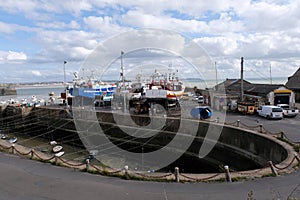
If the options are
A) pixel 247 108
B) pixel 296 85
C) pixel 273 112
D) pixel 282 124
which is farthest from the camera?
pixel 296 85

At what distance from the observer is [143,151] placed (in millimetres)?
28484

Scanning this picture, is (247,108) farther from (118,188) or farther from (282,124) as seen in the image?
(118,188)

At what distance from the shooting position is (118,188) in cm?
1050

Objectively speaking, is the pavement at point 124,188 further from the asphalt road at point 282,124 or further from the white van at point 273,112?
the white van at point 273,112

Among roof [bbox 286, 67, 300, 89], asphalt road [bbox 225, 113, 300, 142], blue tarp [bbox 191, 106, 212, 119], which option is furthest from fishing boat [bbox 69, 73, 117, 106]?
roof [bbox 286, 67, 300, 89]

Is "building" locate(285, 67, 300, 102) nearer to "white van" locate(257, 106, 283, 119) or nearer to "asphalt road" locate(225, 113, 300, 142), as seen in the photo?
"asphalt road" locate(225, 113, 300, 142)

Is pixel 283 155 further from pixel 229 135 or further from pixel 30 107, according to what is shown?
pixel 30 107

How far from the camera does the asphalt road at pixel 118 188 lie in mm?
9641

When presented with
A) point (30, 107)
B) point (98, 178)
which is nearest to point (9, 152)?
point (98, 178)

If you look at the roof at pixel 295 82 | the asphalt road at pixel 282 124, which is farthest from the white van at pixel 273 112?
the roof at pixel 295 82

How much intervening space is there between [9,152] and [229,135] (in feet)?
55.3

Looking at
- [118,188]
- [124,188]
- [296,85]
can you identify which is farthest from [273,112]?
[118,188]

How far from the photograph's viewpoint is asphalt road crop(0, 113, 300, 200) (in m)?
9.64

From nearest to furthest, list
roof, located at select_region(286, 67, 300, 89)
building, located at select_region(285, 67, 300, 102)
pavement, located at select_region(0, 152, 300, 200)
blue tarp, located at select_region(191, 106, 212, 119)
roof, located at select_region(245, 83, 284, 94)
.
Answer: pavement, located at select_region(0, 152, 300, 200), blue tarp, located at select_region(191, 106, 212, 119), roof, located at select_region(245, 83, 284, 94), building, located at select_region(285, 67, 300, 102), roof, located at select_region(286, 67, 300, 89)
